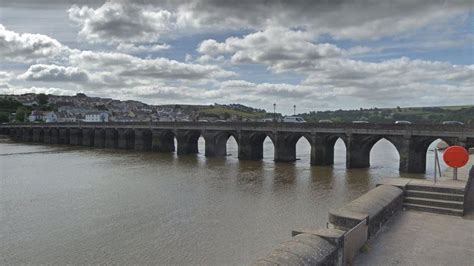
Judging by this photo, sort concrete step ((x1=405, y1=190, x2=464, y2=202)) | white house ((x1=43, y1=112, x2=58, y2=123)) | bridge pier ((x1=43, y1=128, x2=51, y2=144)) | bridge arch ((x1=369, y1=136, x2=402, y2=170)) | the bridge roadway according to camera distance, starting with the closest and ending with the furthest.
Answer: concrete step ((x1=405, y1=190, x2=464, y2=202)) < the bridge roadway < bridge arch ((x1=369, y1=136, x2=402, y2=170)) < bridge pier ((x1=43, y1=128, x2=51, y2=144)) < white house ((x1=43, y1=112, x2=58, y2=123))

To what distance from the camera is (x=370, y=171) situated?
35.2 metres

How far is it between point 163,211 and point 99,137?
5656cm

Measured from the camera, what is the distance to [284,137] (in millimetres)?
→ 43125

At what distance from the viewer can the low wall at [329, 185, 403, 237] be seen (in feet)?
27.4

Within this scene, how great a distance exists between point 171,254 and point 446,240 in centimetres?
800

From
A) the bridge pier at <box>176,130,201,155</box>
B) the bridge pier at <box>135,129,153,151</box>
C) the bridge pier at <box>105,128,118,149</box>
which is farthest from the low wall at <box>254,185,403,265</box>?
the bridge pier at <box>105,128,118,149</box>

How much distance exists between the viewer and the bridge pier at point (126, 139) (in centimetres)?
6581

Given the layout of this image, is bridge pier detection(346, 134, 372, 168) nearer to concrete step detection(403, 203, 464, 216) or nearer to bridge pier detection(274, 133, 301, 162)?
bridge pier detection(274, 133, 301, 162)

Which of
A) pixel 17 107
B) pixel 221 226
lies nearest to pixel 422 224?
pixel 221 226

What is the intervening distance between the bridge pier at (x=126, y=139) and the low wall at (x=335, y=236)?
194 ft

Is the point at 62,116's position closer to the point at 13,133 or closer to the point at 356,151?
the point at 13,133

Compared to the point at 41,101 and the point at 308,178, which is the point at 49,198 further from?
the point at 41,101

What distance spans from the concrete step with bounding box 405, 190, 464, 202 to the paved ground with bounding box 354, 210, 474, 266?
72cm

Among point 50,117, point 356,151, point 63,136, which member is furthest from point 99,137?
point 50,117
